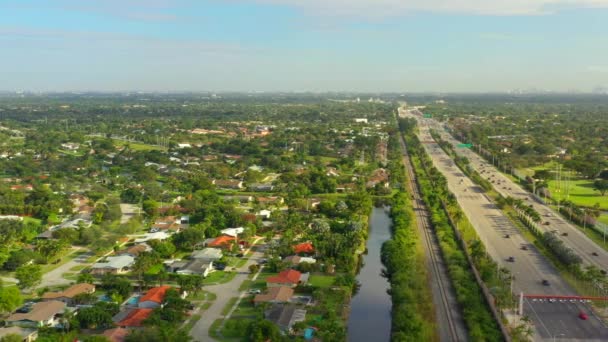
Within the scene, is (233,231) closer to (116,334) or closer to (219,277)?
(219,277)

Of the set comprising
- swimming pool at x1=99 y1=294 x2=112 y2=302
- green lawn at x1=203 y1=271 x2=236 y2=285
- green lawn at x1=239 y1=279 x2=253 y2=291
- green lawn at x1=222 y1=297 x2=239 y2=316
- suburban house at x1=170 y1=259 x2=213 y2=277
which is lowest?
green lawn at x1=203 y1=271 x2=236 y2=285

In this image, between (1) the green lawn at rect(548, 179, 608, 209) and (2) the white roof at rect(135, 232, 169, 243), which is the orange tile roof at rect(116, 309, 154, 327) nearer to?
A: (2) the white roof at rect(135, 232, 169, 243)

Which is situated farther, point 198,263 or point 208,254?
point 208,254

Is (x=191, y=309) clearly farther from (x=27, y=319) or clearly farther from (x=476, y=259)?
(x=476, y=259)

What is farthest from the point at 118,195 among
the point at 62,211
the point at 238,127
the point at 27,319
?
the point at 238,127

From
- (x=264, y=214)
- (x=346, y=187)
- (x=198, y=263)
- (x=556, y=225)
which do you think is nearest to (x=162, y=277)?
(x=198, y=263)

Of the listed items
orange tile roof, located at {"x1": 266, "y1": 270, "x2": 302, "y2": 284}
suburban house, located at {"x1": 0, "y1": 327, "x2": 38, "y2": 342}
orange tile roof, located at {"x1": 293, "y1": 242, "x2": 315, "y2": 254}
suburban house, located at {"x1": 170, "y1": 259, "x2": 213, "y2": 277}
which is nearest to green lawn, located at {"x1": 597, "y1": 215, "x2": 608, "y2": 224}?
orange tile roof, located at {"x1": 293, "y1": 242, "x2": 315, "y2": 254}
